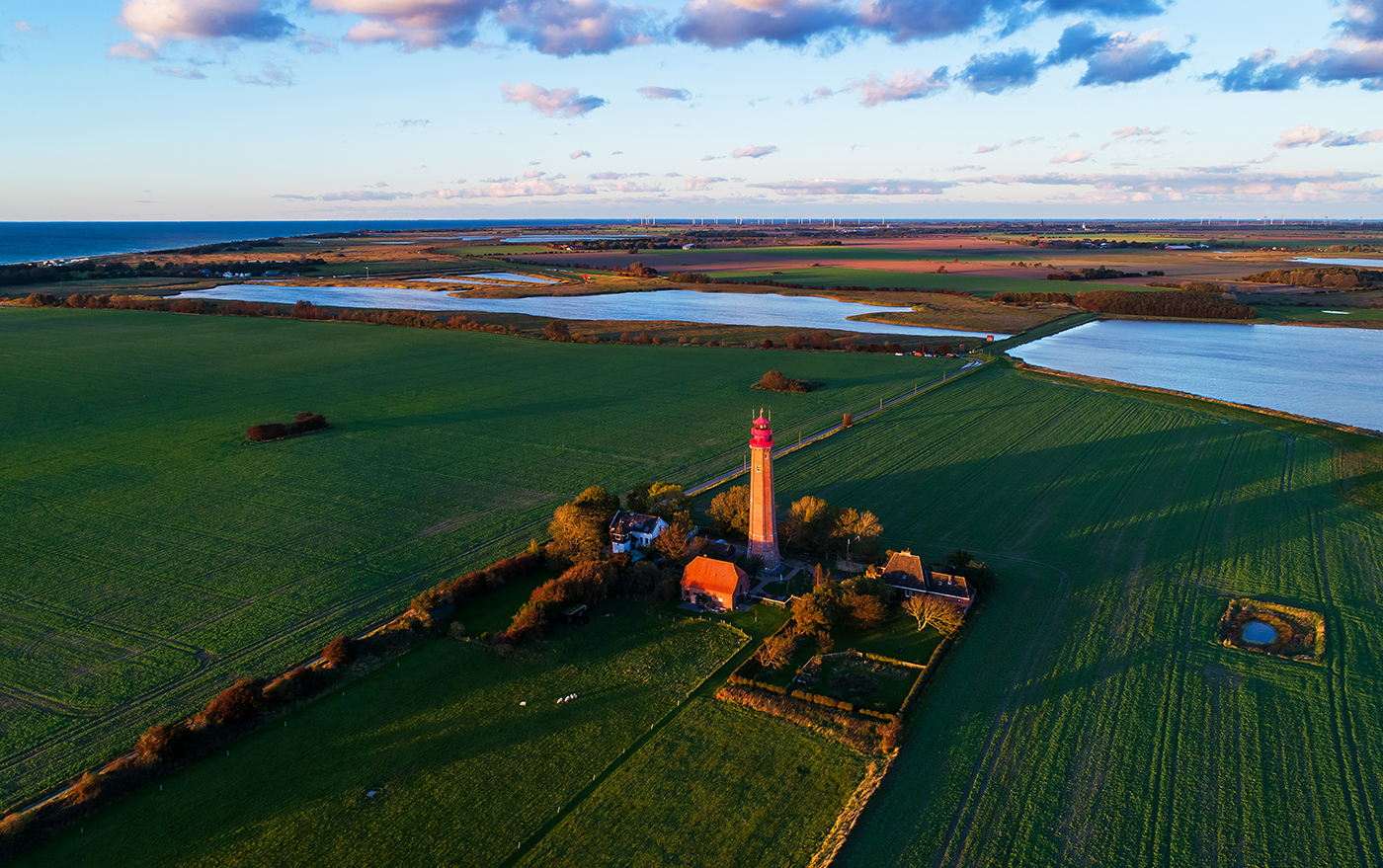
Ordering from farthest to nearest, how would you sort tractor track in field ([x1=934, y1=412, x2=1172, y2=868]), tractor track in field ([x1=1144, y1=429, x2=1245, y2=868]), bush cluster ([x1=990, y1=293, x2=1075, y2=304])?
1. bush cluster ([x1=990, y1=293, x2=1075, y2=304])
2. tractor track in field ([x1=1144, y1=429, x2=1245, y2=868])
3. tractor track in field ([x1=934, y1=412, x2=1172, y2=868])

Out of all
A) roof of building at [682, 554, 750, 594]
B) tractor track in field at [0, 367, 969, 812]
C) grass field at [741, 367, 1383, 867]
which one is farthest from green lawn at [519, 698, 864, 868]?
tractor track in field at [0, 367, 969, 812]

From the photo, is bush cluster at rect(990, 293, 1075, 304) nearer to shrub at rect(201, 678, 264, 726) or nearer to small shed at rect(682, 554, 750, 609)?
small shed at rect(682, 554, 750, 609)

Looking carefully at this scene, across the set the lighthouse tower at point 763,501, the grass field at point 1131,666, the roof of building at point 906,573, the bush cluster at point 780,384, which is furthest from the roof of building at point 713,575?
the bush cluster at point 780,384

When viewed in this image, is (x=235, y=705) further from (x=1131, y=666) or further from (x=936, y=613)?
(x=1131, y=666)

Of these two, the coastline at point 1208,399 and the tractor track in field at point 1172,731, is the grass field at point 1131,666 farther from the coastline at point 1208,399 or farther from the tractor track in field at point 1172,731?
the coastline at point 1208,399

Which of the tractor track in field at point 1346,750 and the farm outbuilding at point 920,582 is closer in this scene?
the tractor track in field at point 1346,750

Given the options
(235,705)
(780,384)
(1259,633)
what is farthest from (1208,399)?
(235,705)
